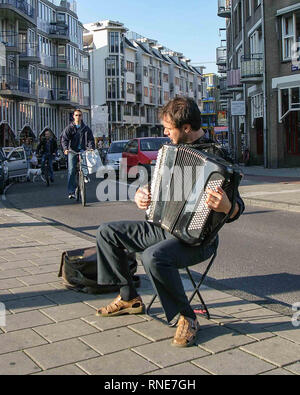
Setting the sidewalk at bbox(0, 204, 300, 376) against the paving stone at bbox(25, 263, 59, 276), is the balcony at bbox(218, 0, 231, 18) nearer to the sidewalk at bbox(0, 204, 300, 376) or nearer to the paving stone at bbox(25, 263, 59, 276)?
the paving stone at bbox(25, 263, 59, 276)

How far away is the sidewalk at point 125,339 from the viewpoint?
322 cm

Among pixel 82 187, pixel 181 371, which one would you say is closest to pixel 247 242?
pixel 181 371

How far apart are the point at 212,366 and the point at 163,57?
109 meters

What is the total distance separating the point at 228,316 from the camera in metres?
4.14

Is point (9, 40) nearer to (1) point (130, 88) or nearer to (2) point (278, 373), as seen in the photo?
(2) point (278, 373)

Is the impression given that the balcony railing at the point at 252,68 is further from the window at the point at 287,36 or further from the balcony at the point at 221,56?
the balcony at the point at 221,56

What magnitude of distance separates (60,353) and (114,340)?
1.29 ft

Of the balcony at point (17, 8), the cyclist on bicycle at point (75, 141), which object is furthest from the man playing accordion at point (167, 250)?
the balcony at point (17, 8)

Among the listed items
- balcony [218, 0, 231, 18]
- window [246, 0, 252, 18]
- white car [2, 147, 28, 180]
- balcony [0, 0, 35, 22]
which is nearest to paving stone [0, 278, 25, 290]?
white car [2, 147, 28, 180]

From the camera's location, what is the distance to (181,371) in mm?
3146

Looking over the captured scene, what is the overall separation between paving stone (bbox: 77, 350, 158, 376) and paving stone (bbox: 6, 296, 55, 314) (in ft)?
4.14

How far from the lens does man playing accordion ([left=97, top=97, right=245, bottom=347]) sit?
11.9 ft

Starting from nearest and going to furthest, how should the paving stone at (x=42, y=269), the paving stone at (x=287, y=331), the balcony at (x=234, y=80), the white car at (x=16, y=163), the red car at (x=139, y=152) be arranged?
the paving stone at (x=287, y=331), the paving stone at (x=42, y=269), the red car at (x=139, y=152), the white car at (x=16, y=163), the balcony at (x=234, y=80)
